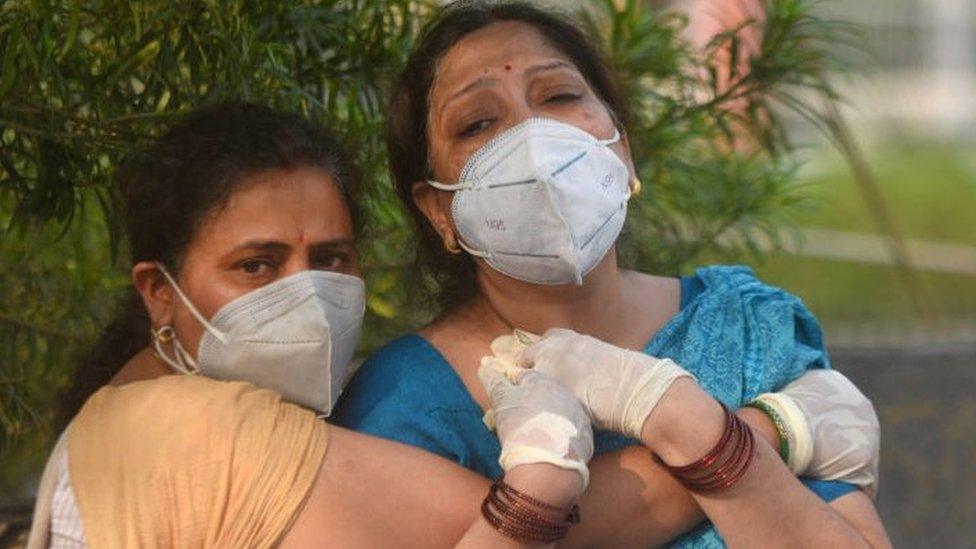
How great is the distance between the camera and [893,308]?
858 cm

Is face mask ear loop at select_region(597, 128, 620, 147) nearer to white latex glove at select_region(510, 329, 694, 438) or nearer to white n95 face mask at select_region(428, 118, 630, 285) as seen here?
white n95 face mask at select_region(428, 118, 630, 285)

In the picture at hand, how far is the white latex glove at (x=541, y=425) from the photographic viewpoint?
2.92m

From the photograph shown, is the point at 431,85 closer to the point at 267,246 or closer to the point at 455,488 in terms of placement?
the point at 267,246

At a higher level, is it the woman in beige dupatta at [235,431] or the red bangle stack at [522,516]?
the woman in beige dupatta at [235,431]

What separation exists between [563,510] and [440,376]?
50cm

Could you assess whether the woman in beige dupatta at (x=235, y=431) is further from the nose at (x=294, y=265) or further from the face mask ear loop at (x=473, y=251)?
the face mask ear loop at (x=473, y=251)

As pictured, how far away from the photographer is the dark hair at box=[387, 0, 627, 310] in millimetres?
3518

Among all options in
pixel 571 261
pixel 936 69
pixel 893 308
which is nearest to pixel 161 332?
pixel 571 261

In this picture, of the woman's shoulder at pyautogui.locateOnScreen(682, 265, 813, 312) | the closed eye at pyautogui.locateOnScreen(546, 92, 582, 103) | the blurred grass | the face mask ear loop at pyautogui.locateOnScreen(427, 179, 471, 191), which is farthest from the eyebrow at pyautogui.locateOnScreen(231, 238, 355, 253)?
the blurred grass

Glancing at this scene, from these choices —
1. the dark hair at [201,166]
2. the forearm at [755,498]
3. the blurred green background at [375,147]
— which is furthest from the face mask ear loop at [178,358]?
the forearm at [755,498]

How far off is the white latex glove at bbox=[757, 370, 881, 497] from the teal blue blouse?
3cm

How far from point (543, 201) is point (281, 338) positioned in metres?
0.48

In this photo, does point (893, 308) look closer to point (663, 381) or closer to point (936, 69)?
point (663, 381)

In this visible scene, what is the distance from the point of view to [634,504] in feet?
10.4
